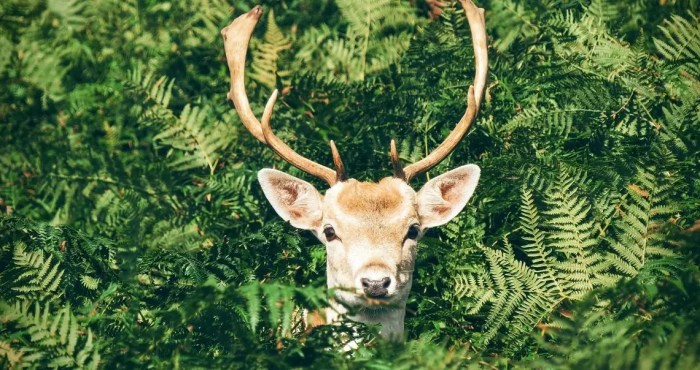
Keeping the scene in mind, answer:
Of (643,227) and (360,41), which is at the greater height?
(643,227)

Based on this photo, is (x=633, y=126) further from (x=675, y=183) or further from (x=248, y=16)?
(x=248, y=16)

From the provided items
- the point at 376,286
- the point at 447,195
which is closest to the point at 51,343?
the point at 376,286

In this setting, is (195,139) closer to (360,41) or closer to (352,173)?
(352,173)

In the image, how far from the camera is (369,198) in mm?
6664

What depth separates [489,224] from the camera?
7.59m

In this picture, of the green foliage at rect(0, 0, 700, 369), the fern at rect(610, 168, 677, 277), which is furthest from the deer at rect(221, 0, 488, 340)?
the fern at rect(610, 168, 677, 277)

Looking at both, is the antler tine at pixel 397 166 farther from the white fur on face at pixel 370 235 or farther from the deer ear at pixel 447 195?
the deer ear at pixel 447 195

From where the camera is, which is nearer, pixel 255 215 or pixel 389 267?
pixel 389 267

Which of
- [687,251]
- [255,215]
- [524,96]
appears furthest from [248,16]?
[687,251]

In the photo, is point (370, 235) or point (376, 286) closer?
point (376, 286)

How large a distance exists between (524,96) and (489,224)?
1.22 metres

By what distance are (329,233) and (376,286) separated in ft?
2.41

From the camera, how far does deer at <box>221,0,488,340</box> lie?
20.9ft

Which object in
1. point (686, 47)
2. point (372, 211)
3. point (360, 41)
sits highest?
point (686, 47)
